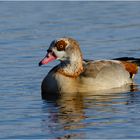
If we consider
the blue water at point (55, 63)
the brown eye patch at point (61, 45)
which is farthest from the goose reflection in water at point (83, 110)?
the brown eye patch at point (61, 45)

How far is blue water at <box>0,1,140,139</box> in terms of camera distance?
15766 mm

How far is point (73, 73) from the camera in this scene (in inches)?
792

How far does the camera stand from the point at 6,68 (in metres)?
22.1

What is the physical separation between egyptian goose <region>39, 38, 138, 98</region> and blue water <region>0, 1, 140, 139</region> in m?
0.46

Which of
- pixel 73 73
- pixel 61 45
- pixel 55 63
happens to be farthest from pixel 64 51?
pixel 55 63

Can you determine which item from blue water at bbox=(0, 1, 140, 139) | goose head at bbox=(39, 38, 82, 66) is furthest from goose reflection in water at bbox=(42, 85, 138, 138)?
goose head at bbox=(39, 38, 82, 66)

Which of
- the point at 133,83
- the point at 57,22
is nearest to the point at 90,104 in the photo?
the point at 133,83

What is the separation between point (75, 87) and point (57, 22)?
33.5ft

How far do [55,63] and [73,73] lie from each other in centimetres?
347

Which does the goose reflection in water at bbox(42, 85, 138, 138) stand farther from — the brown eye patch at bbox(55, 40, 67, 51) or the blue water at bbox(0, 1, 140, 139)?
the brown eye patch at bbox(55, 40, 67, 51)

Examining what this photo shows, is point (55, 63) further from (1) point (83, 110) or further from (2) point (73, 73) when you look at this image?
(1) point (83, 110)

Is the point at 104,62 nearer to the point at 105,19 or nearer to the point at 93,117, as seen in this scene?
the point at 93,117

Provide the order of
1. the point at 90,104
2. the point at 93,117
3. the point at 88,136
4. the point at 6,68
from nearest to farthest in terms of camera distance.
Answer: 1. the point at 88,136
2. the point at 93,117
3. the point at 90,104
4. the point at 6,68

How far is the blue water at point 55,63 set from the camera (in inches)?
621
